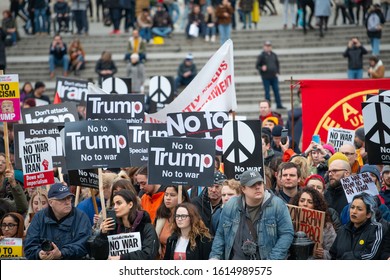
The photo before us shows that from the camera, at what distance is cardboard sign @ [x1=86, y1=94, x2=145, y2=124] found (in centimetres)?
1536

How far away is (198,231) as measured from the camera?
37.4ft

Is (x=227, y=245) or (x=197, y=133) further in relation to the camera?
(x=197, y=133)

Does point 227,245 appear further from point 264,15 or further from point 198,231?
point 264,15

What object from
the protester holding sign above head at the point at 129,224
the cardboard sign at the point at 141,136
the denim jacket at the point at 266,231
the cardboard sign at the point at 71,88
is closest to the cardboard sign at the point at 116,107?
the cardboard sign at the point at 141,136

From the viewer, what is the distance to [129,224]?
11625 millimetres

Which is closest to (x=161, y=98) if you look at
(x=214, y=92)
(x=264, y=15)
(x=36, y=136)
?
(x=214, y=92)

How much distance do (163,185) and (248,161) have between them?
40.7 inches

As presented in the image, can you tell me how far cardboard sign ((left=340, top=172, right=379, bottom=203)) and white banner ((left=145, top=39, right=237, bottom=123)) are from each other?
3.21m

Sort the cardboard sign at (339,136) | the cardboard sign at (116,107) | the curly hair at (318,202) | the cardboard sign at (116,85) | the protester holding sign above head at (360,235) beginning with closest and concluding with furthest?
1. the protester holding sign above head at (360,235)
2. the curly hair at (318,202)
3. the cardboard sign at (116,107)
4. the cardboard sign at (339,136)
5. the cardboard sign at (116,85)

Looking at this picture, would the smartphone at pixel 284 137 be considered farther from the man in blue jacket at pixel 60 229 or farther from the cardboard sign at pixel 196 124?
the man in blue jacket at pixel 60 229

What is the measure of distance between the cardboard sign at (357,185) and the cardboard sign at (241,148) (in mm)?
907

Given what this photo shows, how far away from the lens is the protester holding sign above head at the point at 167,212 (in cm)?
1209

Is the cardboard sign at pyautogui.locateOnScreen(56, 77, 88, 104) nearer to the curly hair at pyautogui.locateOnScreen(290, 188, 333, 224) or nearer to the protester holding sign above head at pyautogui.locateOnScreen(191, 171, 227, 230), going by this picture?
the protester holding sign above head at pyautogui.locateOnScreen(191, 171, 227, 230)

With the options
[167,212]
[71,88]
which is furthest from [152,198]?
[71,88]
